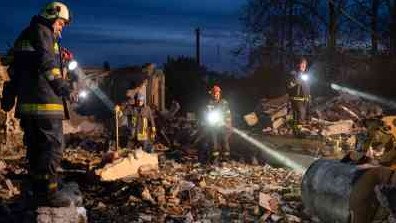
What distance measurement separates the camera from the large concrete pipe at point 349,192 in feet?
22.4

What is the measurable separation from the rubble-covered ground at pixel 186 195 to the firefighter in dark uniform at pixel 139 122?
217cm

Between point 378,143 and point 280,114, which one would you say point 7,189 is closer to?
point 378,143

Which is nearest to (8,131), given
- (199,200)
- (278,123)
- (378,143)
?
(199,200)

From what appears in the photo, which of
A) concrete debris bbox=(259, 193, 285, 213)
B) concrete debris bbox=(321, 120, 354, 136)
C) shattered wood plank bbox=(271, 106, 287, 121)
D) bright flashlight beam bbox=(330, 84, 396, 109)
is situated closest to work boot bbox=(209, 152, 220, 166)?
concrete debris bbox=(321, 120, 354, 136)

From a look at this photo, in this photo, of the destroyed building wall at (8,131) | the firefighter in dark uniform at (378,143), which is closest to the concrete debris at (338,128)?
the firefighter in dark uniform at (378,143)

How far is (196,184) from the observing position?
1013 cm

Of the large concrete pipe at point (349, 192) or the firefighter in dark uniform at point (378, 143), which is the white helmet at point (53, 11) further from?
the firefighter in dark uniform at point (378, 143)

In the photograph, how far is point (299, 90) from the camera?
14641 millimetres

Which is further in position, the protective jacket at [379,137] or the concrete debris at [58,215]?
the protective jacket at [379,137]

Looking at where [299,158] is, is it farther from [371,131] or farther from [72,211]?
[72,211]

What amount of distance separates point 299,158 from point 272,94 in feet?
39.2

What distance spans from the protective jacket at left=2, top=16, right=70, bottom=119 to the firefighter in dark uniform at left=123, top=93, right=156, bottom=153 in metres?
8.22

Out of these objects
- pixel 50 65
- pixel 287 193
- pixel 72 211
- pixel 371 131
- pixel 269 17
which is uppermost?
pixel 269 17

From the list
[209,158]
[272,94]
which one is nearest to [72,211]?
[209,158]
